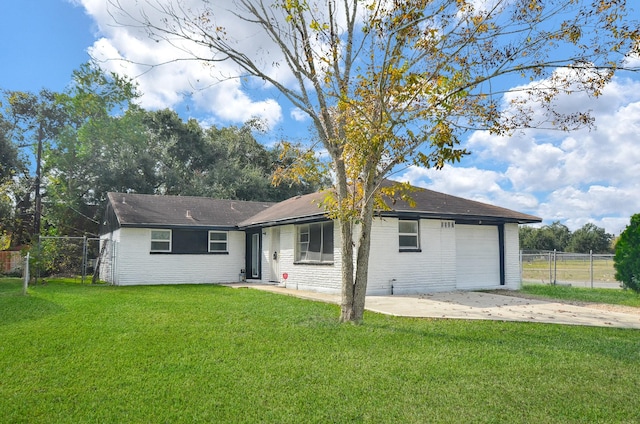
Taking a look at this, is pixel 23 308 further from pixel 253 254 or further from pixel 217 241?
pixel 253 254

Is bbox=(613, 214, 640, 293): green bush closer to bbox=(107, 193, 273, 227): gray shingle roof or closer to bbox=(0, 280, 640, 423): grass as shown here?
bbox=(0, 280, 640, 423): grass

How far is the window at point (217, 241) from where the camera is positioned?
63.4 ft

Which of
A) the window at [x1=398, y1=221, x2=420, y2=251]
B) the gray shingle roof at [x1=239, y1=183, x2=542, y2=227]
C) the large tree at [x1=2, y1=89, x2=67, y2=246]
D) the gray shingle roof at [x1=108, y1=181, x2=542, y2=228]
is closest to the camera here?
the gray shingle roof at [x1=239, y1=183, x2=542, y2=227]

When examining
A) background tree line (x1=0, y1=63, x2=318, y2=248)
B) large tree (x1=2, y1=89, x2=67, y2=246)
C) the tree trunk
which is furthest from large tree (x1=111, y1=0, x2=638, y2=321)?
large tree (x1=2, y1=89, x2=67, y2=246)

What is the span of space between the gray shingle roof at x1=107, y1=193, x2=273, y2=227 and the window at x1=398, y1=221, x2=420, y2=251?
8453 mm

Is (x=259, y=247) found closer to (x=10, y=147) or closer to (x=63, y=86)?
(x=10, y=147)

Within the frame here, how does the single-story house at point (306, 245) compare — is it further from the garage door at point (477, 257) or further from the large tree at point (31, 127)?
the large tree at point (31, 127)

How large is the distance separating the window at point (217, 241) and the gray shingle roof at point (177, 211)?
1.61 feet

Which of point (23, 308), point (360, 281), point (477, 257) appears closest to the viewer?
point (360, 281)

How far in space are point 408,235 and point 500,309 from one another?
4.22 m

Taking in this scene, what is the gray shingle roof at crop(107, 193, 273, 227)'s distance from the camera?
18.0m

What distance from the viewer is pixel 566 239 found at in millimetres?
50844

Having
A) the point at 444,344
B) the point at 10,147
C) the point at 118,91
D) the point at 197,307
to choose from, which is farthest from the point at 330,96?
the point at 118,91

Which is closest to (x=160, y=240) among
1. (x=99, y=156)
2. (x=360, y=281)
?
(x=360, y=281)
